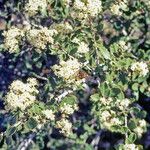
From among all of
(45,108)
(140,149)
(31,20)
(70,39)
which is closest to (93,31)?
(70,39)

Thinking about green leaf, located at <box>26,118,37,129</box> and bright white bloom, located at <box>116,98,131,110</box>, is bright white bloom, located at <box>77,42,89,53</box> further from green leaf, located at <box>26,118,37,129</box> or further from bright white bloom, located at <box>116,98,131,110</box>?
green leaf, located at <box>26,118,37,129</box>

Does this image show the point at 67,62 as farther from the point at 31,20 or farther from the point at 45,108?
the point at 31,20

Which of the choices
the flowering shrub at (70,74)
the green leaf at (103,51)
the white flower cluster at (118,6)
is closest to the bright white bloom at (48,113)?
the flowering shrub at (70,74)

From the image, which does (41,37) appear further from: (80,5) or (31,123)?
(31,123)

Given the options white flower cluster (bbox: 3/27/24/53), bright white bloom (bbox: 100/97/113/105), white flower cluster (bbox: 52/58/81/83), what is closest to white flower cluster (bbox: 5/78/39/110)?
white flower cluster (bbox: 52/58/81/83)

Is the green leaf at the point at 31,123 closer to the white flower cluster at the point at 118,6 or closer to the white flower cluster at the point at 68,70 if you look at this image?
the white flower cluster at the point at 68,70

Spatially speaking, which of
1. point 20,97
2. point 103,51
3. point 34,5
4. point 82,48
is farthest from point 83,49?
point 20,97

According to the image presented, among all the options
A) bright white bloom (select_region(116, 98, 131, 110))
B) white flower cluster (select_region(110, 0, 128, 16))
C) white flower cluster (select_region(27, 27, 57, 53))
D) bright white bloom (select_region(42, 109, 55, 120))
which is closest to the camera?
bright white bloom (select_region(42, 109, 55, 120))

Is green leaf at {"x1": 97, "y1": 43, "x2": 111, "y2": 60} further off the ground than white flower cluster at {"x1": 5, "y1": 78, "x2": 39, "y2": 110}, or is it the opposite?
green leaf at {"x1": 97, "y1": 43, "x2": 111, "y2": 60}
